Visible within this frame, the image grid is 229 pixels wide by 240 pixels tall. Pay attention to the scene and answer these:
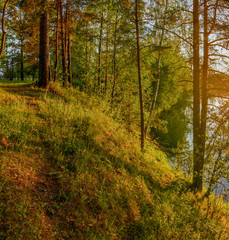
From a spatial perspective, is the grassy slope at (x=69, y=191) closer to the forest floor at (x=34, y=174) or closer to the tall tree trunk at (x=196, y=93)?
the forest floor at (x=34, y=174)

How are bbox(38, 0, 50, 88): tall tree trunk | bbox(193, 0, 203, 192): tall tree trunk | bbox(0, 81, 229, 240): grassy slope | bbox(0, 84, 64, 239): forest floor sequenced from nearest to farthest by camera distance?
bbox(0, 81, 229, 240): grassy slope
bbox(0, 84, 64, 239): forest floor
bbox(193, 0, 203, 192): tall tree trunk
bbox(38, 0, 50, 88): tall tree trunk

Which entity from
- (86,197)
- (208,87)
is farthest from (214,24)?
(86,197)

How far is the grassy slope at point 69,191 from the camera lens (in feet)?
8.61

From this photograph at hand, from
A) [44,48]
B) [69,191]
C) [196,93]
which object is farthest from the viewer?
[44,48]

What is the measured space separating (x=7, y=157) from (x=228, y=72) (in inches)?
335

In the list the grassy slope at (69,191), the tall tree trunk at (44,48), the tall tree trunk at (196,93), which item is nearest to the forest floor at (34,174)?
the grassy slope at (69,191)

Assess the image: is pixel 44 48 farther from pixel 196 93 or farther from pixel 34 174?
pixel 196 93

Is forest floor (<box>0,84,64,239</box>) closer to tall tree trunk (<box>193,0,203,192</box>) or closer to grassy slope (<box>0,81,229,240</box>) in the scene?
grassy slope (<box>0,81,229,240</box>)

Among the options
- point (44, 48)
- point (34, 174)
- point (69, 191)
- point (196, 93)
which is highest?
point (44, 48)

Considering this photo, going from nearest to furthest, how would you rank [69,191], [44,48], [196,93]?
[69,191], [196,93], [44,48]

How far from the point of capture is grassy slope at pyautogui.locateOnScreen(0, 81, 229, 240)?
8.61ft

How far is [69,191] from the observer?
131 inches

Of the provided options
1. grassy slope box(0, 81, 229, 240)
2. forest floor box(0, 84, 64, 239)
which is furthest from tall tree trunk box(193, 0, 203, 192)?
forest floor box(0, 84, 64, 239)

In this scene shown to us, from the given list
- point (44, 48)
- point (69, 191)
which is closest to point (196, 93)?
point (69, 191)
